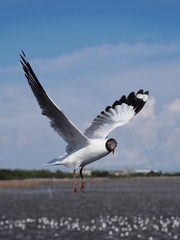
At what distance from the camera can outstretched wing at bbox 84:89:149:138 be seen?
9.31 meters

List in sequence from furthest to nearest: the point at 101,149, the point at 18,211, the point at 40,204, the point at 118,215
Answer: the point at 40,204
the point at 18,211
the point at 118,215
the point at 101,149

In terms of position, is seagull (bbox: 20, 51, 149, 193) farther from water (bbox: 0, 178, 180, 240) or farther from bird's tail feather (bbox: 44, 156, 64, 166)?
water (bbox: 0, 178, 180, 240)

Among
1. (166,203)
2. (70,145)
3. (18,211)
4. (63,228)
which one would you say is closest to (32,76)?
(70,145)

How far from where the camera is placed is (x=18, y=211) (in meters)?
115

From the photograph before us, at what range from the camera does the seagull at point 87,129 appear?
281 inches

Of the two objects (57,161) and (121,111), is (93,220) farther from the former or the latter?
(57,161)

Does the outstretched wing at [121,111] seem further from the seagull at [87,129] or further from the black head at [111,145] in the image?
the black head at [111,145]

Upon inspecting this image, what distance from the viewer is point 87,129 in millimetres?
8789

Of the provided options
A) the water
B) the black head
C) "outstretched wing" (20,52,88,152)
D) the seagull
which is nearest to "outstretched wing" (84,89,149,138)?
the seagull

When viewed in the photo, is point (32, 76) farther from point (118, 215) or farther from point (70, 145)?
point (118, 215)

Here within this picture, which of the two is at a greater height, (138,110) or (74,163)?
(138,110)

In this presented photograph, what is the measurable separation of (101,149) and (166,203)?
11684 cm

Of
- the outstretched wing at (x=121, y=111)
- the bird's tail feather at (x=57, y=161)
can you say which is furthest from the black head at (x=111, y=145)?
the outstretched wing at (x=121, y=111)

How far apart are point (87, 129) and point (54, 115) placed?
2.38 feet
